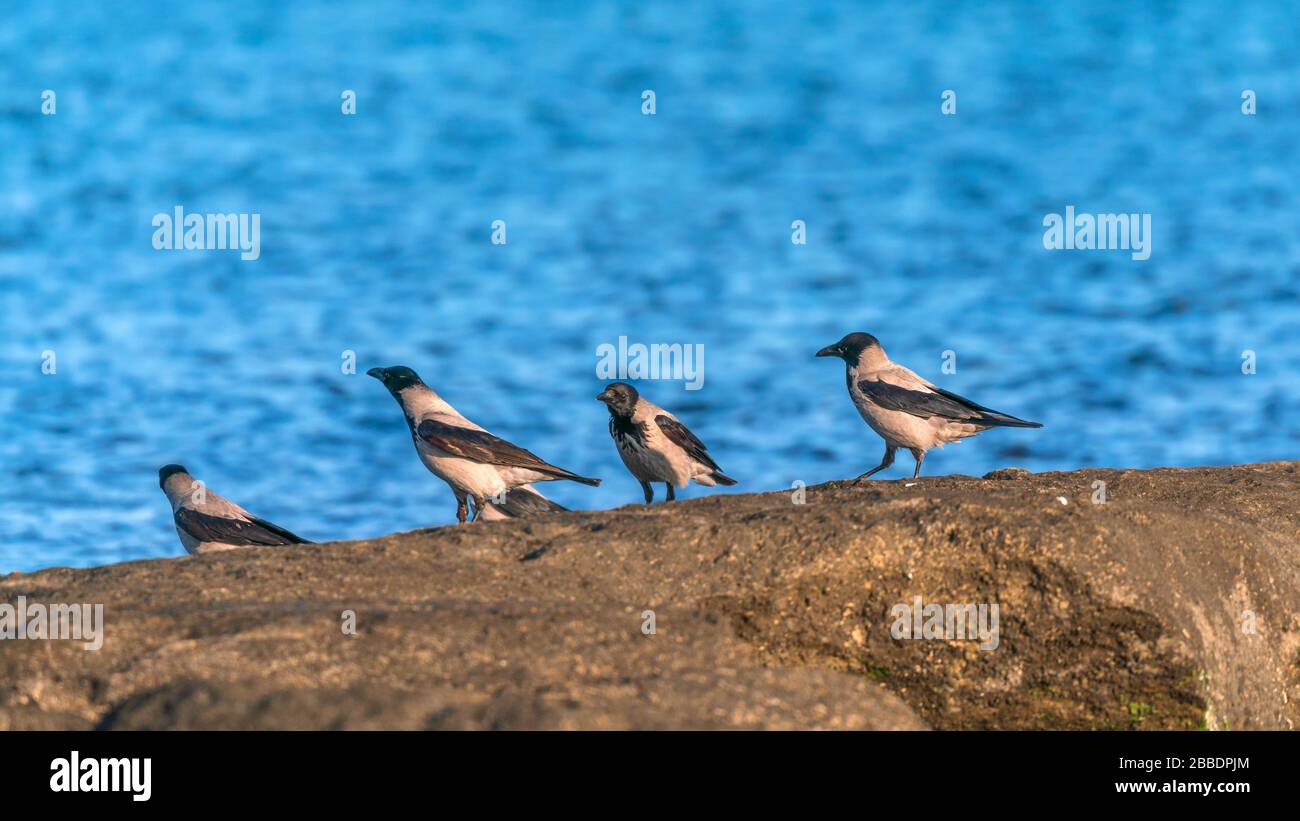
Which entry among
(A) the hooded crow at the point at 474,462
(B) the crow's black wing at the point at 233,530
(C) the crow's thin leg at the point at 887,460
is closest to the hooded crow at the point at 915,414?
(C) the crow's thin leg at the point at 887,460

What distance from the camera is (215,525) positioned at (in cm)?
1020

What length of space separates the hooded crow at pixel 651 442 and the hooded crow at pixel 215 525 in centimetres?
Answer: 280

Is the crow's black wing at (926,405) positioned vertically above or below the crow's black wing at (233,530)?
above

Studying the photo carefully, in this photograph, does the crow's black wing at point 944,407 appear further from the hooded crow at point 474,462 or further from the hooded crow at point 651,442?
the hooded crow at point 474,462

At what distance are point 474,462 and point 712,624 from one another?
4499mm

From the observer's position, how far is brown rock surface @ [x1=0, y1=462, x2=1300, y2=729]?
4961 mm

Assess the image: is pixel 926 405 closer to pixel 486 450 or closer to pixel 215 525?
pixel 486 450

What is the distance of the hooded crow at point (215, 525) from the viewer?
9930 mm

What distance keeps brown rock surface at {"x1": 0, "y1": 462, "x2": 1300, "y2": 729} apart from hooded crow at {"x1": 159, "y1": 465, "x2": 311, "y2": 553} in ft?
9.36

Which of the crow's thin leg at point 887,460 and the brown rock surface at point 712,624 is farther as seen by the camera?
the crow's thin leg at point 887,460

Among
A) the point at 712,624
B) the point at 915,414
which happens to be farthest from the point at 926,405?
the point at 712,624

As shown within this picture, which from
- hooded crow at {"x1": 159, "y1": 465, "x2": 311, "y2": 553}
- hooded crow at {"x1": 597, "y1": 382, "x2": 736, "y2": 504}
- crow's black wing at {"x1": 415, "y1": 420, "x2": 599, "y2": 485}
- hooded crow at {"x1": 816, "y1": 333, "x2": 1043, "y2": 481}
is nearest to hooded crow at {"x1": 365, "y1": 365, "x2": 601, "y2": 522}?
crow's black wing at {"x1": 415, "y1": 420, "x2": 599, "y2": 485}

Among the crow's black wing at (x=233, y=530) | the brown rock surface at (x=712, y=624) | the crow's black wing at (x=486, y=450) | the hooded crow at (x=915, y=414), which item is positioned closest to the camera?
the brown rock surface at (x=712, y=624)
